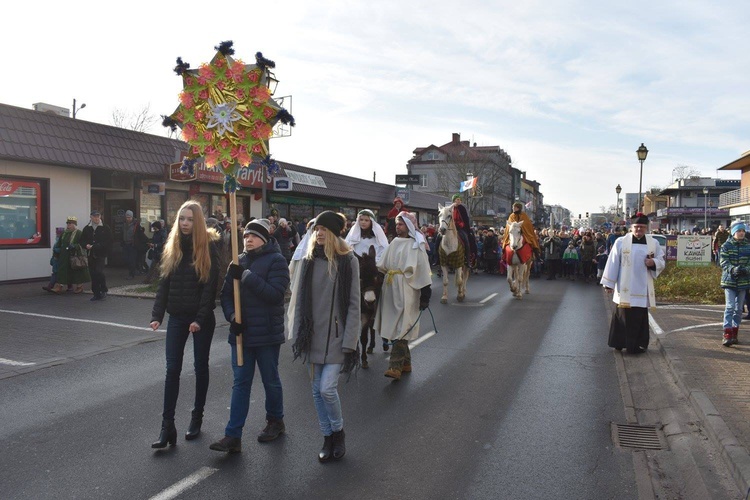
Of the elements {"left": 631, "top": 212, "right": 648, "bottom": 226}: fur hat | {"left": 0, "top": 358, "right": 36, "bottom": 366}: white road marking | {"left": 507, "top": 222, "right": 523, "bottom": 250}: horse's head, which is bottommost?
{"left": 0, "top": 358, "right": 36, "bottom": 366}: white road marking

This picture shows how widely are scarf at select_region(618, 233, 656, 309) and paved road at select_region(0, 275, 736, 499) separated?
0.89m

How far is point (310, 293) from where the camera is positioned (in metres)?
4.95

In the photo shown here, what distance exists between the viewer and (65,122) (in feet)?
53.0

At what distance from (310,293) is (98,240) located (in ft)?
34.1

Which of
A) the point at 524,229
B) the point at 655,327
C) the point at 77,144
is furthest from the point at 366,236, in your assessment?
the point at 77,144

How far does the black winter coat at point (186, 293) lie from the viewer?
16.5 feet

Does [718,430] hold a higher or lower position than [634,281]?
lower

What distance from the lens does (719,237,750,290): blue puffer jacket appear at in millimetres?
8878

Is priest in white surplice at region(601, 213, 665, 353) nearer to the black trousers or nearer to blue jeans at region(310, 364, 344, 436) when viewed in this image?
blue jeans at region(310, 364, 344, 436)

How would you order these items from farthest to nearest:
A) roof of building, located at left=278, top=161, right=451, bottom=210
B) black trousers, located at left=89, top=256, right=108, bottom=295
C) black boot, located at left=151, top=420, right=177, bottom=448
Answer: roof of building, located at left=278, top=161, right=451, bottom=210, black trousers, located at left=89, top=256, right=108, bottom=295, black boot, located at left=151, top=420, right=177, bottom=448

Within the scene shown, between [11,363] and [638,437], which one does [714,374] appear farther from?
[11,363]

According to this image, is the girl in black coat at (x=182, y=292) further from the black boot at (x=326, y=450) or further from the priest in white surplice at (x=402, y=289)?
the priest in white surplice at (x=402, y=289)

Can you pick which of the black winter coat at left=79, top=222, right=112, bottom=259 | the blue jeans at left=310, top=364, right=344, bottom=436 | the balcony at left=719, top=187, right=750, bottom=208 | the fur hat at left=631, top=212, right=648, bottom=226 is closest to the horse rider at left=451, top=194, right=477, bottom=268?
the fur hat at left=631, top=212, right=648, bottom=226

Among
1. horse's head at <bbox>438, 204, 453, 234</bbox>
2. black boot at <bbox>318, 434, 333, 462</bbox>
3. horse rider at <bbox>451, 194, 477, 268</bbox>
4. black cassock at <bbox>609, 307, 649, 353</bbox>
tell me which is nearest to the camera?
black boot at <bbox>318, 434, 333, 462</bbox>
